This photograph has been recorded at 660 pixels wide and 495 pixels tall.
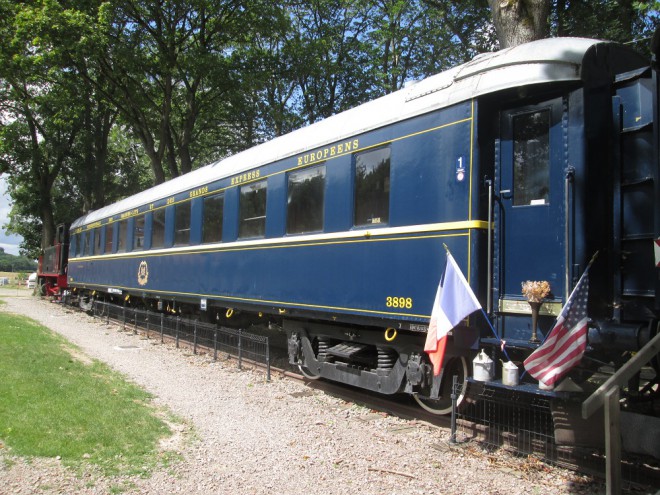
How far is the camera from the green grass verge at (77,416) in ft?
15.2

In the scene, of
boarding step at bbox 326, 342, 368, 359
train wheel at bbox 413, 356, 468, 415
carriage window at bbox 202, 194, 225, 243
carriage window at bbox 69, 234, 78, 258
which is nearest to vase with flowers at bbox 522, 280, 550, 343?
train wheel at bbox 413, 356, 468, 415

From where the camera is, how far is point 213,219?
9977mm

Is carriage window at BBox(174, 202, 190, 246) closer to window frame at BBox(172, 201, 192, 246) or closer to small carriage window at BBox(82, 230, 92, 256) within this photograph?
window frame at BBox(172, 201, 192, 246)

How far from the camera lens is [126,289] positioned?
14477 mm

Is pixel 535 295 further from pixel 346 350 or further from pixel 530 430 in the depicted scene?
pixel 346 350

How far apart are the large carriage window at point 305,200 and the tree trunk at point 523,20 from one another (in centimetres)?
433

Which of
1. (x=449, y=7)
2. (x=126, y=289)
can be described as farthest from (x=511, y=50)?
(x=449, y=7)

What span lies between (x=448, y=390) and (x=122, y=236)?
11.9 meters

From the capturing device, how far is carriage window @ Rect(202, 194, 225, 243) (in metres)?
9.72

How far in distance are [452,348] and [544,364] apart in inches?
38.2

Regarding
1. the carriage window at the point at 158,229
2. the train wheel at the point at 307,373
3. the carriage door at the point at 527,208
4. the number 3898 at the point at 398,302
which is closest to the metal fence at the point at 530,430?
the carriage door at the point at 527,208

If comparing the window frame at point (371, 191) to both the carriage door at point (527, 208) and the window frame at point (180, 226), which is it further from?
the window frame at point (180, 226)

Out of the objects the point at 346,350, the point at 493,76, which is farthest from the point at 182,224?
the point at 493,76

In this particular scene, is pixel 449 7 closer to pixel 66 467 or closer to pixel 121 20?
pixel 121 20
